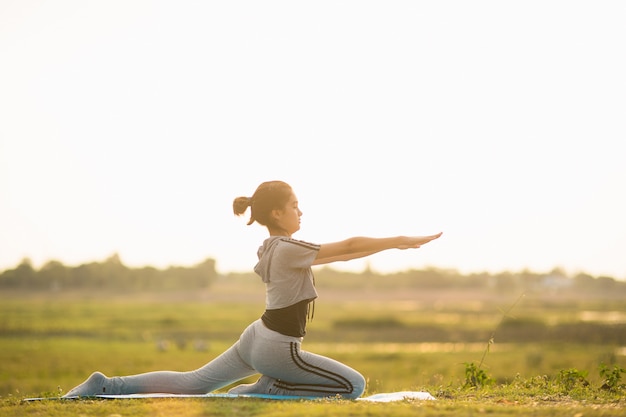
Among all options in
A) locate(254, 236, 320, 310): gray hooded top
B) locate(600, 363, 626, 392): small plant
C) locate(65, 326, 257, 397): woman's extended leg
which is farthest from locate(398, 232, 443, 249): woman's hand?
locate(600, 363, 626, 392): small plant

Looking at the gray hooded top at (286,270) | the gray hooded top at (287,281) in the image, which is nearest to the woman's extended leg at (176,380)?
the gray hooded top at (287,281)

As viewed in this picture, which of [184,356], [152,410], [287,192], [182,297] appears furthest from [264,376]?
[182,297]

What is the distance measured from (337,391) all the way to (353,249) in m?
1.33

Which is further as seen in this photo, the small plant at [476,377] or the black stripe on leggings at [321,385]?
the small plant at [476,377]

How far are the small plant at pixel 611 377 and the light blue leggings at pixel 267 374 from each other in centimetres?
317

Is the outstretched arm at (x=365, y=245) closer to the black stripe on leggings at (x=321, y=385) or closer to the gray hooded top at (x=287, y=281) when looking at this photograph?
the gray hooded top at (x=287, y=281)

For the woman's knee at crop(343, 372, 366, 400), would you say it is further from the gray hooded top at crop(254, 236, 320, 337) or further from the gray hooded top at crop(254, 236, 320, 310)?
the gray hooded top at crop(254, 236, 320, 310)

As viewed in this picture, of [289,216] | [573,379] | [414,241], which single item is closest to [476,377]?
[573,379]

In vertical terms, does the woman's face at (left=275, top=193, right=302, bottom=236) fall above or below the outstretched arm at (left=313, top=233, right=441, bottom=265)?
above

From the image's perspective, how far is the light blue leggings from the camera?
6613 millimetres

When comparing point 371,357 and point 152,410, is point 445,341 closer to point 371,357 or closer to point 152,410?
point 371,357

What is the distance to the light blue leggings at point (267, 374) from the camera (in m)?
6.61

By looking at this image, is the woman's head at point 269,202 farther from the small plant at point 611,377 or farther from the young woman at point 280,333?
the small plant at point 611,377

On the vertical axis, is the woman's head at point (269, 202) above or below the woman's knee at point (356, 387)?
above
